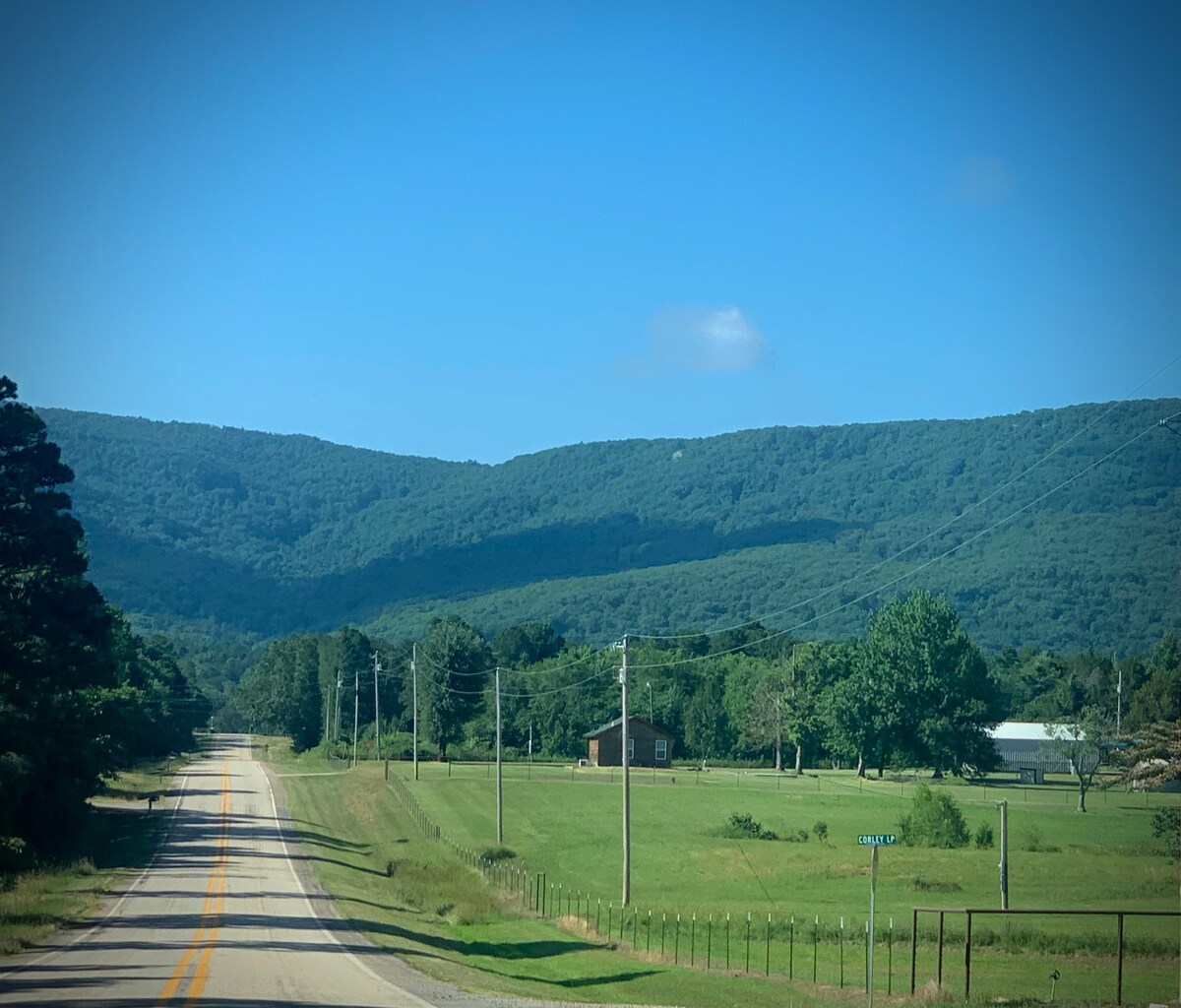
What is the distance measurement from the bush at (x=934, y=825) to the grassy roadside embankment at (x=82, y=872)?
3182 centimetres

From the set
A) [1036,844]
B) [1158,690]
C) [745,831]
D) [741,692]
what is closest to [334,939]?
[745,831]

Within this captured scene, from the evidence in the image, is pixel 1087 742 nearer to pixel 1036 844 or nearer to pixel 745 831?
pixel 1036 844

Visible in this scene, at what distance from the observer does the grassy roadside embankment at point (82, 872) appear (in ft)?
108

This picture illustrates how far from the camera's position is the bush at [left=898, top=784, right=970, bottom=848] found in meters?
62.7

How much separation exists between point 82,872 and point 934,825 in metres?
35.1

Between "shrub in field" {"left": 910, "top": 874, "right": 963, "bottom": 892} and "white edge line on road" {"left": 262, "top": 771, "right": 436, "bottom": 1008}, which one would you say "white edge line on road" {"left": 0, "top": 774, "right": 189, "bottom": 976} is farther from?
"shrub in field" {"left": 910, "top": 874, "right": 963, "bottom": 892}

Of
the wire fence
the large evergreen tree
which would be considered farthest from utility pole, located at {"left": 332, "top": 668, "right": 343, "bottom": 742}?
the large evergreen tree

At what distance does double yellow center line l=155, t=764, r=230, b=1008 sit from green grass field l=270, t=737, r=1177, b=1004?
3924 mm

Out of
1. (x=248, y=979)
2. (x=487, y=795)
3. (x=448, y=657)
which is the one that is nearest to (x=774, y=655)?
(x=448, y=657)

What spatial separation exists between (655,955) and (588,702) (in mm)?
104545

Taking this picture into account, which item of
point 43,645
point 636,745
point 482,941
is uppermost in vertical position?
point 43,645

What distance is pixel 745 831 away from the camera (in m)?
66.8

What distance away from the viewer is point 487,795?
8531 centimetres

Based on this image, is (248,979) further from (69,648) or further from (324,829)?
(324,829)
